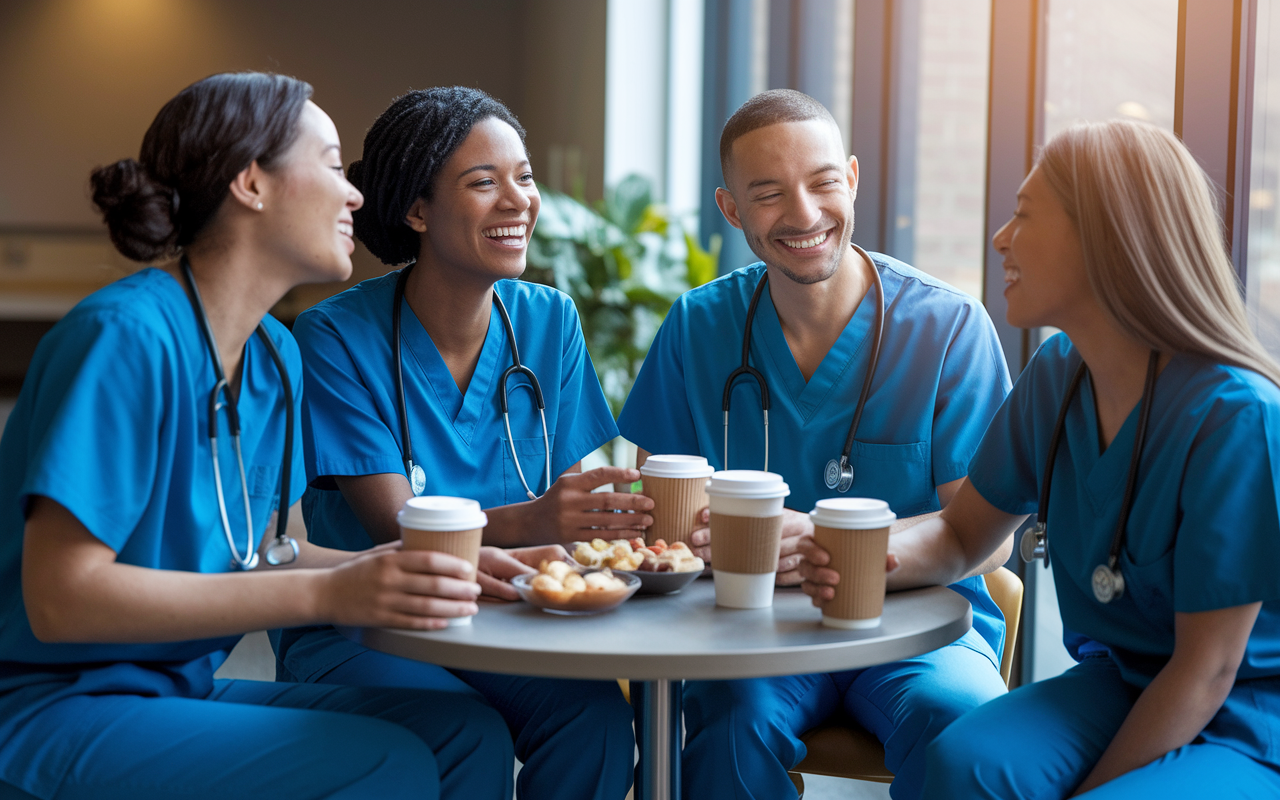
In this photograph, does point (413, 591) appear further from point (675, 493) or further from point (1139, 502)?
point (1139, 502)

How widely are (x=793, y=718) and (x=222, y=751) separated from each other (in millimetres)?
744

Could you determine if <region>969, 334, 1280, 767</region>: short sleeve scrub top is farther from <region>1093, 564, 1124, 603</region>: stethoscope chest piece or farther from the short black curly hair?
the short black curly hair

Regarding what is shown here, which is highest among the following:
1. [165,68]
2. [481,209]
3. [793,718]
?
[165,68]

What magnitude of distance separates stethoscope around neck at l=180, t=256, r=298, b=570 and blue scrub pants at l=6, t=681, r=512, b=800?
0.62ft

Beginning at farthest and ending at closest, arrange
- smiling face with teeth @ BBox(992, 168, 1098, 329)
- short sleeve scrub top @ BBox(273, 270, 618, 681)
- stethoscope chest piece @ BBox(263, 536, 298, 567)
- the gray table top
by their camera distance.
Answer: short sleeve scrub top @ BBox(273, 270, 618, 681) → stethoscope chest piece @ BBox(263, 536, 298, 567) → smiling face with teeth @ BBox(992, 168, 1098, 329) → the gray table top

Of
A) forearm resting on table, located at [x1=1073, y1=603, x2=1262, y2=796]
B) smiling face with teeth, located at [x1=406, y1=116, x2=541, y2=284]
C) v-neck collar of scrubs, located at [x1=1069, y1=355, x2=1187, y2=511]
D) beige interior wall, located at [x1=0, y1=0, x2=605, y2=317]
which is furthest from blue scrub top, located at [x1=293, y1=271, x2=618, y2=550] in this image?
beige interior wall, located at [x1=0, y1=0, x2=605, y2=317]

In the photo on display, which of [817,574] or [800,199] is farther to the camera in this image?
[800,199]

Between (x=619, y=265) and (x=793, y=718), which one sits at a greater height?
(x=619, y=265)

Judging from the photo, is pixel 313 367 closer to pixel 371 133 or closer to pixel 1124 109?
pixel 371 133

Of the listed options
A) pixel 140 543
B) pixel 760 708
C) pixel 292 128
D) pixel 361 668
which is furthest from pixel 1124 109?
pixel 140 543

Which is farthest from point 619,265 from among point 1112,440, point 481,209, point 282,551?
point 1112,440

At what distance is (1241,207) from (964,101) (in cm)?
104

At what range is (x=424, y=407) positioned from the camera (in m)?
1.71

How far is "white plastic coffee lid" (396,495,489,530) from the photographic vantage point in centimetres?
114
